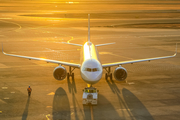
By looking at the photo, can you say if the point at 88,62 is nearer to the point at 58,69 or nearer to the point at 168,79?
the point at 58,69

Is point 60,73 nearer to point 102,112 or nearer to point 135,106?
point 102,112

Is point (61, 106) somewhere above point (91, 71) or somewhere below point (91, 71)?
below

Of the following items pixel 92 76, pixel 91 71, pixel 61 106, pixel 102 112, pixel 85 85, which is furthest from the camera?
pixel 85 85

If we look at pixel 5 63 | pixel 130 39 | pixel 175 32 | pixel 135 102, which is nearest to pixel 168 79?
pixel 135 102

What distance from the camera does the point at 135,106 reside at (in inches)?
1032

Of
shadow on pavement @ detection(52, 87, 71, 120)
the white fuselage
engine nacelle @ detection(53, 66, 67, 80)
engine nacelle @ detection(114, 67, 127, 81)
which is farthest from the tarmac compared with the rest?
the white fuselage

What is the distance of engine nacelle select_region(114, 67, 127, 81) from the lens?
31.5m

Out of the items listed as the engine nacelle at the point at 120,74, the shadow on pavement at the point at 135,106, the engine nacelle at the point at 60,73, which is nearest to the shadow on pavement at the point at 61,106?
the engine nacelle at the point at 60,73

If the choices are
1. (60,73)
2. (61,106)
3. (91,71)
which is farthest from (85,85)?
(61,106)

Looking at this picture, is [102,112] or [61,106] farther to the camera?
[61,106]

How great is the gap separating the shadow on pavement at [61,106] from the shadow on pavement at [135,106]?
5929 mm

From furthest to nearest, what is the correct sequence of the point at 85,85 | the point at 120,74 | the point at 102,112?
the point at 85,85
the point at 120,74
the point at 102,112

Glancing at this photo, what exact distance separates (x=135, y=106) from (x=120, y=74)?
6223 mm

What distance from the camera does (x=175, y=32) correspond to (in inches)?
3100
